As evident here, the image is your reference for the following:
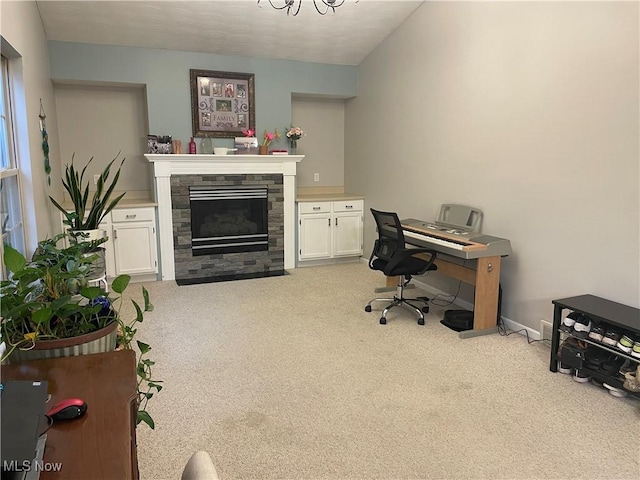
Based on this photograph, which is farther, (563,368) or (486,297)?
(486,297)

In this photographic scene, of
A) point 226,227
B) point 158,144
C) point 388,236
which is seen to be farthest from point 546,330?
point 158,144

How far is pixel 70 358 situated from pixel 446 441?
5.56 ft

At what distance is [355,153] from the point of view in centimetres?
602

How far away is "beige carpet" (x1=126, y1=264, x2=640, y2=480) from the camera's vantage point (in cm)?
209

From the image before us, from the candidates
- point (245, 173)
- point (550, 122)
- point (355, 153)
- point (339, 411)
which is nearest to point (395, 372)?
point (339, 411)

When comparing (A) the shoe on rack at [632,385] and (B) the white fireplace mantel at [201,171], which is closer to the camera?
(A) the shoe on rack at [632,385]

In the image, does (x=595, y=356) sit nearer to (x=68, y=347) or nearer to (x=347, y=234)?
(x=68, y=347)

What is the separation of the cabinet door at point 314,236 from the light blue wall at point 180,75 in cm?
98

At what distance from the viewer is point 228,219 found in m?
5.34

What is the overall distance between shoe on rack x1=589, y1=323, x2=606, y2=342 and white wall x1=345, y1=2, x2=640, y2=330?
0.26 metres

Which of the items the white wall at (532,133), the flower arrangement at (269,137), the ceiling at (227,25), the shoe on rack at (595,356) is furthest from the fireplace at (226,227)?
the shoe on rack at (595,356)

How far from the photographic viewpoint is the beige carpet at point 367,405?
2090mm

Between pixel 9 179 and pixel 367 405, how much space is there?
265 cm

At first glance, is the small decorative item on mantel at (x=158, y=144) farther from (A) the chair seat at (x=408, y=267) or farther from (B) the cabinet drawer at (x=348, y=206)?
(A) the chair seat at (x=408, y=267)
